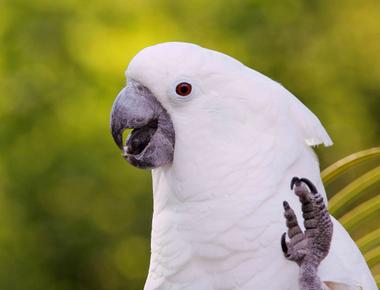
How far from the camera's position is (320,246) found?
6.96 feet

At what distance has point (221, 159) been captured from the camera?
220 centimetres

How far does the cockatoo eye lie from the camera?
2201mm

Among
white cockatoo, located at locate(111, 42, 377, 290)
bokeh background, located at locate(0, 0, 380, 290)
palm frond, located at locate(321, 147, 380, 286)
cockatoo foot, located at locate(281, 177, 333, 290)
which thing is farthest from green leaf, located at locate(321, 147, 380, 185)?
bokeh background, located at locate(0, 0, 380, 290)

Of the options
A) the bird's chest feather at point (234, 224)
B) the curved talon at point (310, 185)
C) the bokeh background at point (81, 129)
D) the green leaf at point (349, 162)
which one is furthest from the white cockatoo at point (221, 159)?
the bokeh background at point (81, 129)

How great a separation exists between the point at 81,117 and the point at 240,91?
2.91 m

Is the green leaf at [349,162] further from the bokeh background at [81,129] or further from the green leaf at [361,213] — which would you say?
the bokeh background at [81,129]

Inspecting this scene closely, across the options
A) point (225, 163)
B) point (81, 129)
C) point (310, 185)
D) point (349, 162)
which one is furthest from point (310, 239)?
point (81, 129)

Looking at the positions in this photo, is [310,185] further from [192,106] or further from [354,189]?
[354,189]

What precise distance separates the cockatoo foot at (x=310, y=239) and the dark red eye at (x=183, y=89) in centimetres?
36

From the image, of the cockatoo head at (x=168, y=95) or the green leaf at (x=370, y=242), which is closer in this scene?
the cockatoo head at (x=168, y=95)

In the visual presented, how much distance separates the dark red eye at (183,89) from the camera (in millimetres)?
2200

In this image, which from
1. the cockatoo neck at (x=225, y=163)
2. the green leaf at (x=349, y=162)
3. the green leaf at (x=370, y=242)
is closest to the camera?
the cockatoo neck at (x=225, y=163)

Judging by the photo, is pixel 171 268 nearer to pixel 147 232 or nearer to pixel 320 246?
pixel 320 246

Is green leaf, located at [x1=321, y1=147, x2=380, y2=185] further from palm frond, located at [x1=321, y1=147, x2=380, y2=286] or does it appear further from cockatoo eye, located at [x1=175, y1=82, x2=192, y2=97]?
cockatoo eye, located at [x1=175, y1=82, x2=192, y2=97]
